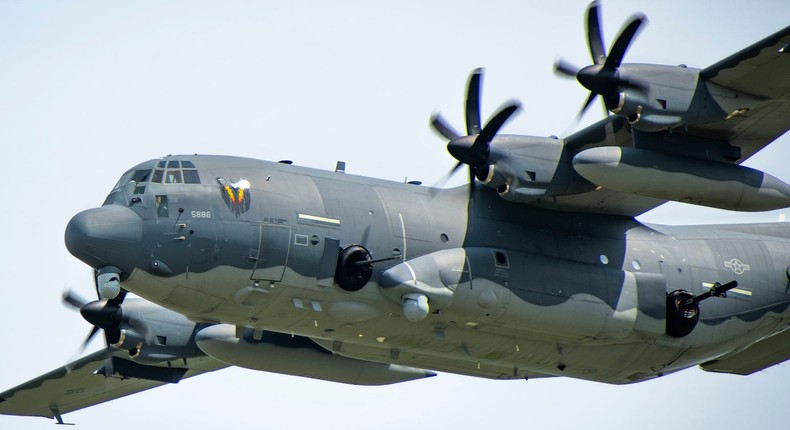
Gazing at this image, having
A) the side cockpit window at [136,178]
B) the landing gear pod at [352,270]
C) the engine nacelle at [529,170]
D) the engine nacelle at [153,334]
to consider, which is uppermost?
the engine nacelle at [529,170]

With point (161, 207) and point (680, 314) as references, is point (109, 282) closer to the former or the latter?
point (161, 207)

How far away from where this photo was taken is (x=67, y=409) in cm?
2648

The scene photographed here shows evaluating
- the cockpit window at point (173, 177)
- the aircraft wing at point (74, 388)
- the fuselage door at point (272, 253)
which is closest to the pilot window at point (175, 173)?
the cockpit window at point (173, 177)

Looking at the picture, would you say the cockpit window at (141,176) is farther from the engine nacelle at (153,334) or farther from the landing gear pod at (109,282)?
the engine nacelle at (153,334)

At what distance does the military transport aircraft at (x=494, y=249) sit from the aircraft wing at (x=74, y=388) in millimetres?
2086

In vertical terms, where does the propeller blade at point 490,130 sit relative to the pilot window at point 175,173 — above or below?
above

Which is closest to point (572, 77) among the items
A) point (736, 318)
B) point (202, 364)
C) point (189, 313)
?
point (736, 318)

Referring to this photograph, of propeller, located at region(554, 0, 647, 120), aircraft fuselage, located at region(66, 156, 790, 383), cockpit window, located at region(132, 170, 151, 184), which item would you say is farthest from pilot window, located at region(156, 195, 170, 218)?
propeller, located at region(554, 0, 647, 120)

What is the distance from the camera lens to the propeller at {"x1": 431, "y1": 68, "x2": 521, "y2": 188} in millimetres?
20250

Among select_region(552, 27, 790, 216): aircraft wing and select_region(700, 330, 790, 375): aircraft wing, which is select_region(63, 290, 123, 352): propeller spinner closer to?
select_region(552, 27, 790, 216): aircraft wing

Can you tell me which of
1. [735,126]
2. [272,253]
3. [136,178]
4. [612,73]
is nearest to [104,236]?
[136,178]

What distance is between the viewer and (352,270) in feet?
63.7

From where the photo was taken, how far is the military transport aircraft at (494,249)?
62.2 feet

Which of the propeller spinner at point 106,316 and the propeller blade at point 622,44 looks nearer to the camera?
the propeller blade at point 622,44
